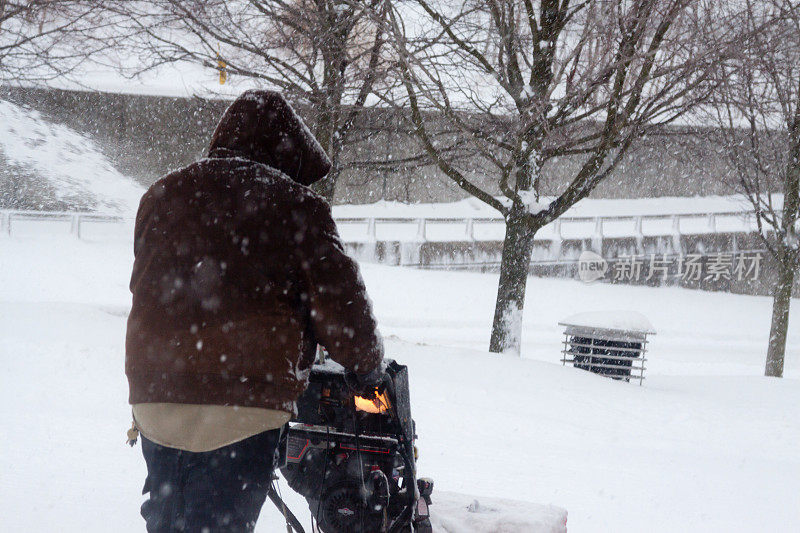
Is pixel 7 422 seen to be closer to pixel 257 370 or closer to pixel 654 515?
pixel 257 370

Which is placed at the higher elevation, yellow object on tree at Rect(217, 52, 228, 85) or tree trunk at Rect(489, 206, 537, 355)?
yellow object on tree at Rect(217, 52, 228, 85)

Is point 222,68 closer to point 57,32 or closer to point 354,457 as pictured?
point 57,32

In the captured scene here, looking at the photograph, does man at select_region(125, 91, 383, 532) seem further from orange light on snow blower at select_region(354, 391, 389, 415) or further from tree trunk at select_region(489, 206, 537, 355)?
tree trunk at select_region(489, 206, 537, 355)

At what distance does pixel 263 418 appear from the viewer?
6.82 feet

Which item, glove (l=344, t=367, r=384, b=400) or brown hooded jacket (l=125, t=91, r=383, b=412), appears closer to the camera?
brown hooded jacket (l=125, t=91, r=383, b=412)

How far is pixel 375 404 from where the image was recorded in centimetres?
262

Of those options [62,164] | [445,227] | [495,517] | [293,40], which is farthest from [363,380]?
[445,227]

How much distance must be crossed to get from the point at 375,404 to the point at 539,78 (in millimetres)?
8828

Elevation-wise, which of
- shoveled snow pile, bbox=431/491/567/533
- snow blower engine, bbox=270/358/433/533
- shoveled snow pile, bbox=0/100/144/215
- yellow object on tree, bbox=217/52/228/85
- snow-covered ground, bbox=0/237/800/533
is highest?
yellow object on tree, bbox=217/52/228/85

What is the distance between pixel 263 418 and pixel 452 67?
321 inches

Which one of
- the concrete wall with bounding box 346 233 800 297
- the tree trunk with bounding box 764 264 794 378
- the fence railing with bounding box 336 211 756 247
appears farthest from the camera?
the fence railing with bounding box 336 211 756 247

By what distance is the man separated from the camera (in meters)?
2.04

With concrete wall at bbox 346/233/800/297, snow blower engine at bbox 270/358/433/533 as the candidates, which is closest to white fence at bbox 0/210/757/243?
concrete wall at bbox 346/233/800/297

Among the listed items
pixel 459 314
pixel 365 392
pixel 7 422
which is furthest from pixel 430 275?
pixel 365 392
